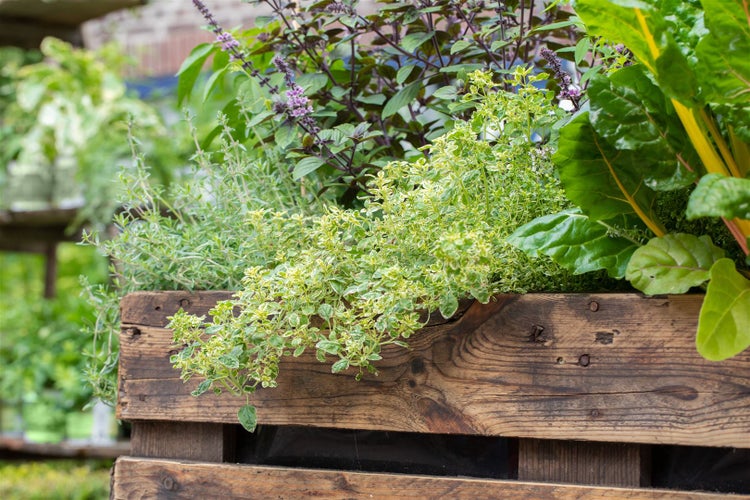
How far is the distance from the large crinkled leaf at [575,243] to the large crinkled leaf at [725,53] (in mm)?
187

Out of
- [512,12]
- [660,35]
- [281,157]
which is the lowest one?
[281,157]

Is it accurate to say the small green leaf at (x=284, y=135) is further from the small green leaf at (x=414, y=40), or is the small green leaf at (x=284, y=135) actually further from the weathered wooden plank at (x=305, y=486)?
the weathered wooden plank at (x=305, y=486)

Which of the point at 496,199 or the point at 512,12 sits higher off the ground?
the point at 512,12

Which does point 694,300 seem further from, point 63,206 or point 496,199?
point 63,206

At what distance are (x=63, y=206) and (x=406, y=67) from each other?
2357mm

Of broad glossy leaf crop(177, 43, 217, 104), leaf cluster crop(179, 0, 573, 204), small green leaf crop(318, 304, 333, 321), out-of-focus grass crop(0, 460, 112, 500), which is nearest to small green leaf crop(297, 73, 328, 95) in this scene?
A: leaf cluster crop(179, 0, 573, 204)

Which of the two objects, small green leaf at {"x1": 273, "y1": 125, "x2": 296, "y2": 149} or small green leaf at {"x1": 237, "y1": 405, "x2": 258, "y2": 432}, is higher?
small green leaf at {"x1": 273, "y1": 125, "x2": 296, "y2": 149}

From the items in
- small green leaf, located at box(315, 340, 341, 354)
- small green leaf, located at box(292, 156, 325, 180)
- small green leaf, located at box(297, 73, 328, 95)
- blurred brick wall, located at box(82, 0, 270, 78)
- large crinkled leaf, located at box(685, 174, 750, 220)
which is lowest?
small green leaf, located at box(315, 340, 341, 354)

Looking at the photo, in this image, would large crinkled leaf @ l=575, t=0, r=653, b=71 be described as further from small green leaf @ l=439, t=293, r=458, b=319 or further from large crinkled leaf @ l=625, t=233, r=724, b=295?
small green leaf @ l=439, t=293, r=458, b=319

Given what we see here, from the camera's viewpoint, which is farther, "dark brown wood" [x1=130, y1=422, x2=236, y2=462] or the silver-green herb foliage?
"dark brown wood" [x1=130, y1=422, x2=236, y2=462]

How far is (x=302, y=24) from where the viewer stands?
1.18 metres

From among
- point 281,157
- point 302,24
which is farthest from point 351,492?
point 302,24

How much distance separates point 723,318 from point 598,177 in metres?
0.19

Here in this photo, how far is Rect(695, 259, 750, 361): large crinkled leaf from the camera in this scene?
721 millimetres
